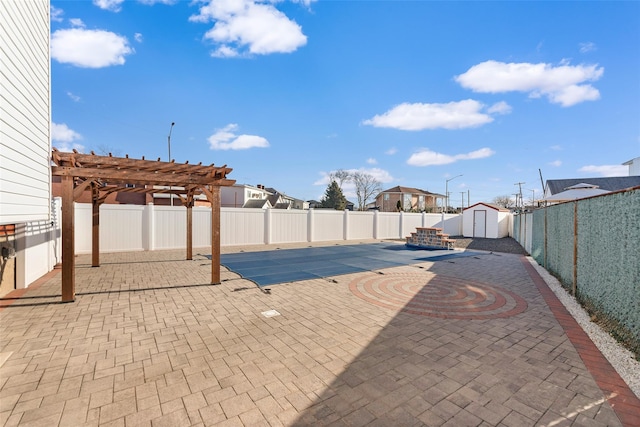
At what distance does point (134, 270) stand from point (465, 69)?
14114 mm

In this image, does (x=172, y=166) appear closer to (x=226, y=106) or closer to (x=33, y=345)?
(x=33, y=345)

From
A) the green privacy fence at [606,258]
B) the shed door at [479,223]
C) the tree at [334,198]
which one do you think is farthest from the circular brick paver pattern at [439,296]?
the tree at [334,198]

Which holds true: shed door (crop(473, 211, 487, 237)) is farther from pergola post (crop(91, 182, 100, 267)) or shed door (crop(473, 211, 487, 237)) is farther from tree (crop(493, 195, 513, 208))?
tree (crop(493, 195, 513, 208))

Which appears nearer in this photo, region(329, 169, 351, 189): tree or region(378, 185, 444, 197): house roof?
region(329, 169, 351, 189): tree

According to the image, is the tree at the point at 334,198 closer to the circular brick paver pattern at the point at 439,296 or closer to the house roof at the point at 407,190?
the house roof at the point at 407,190

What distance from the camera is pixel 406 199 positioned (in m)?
51.0

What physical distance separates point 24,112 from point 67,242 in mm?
2548

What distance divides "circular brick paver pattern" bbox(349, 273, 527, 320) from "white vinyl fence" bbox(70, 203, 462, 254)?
8840mm

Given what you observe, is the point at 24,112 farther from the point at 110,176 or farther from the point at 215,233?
the point at 215,233

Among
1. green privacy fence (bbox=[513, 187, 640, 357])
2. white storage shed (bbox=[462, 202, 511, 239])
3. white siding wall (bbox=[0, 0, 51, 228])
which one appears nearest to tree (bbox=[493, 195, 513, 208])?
white storage shed (bbox=[462, 202, 511, 239])

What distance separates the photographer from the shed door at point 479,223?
22.3 metres

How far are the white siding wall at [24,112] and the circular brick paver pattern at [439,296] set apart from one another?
6.67m

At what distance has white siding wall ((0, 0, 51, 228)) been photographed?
414 cm

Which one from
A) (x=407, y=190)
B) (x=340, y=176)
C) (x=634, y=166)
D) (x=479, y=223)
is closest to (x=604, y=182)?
(x=634, y=166)
